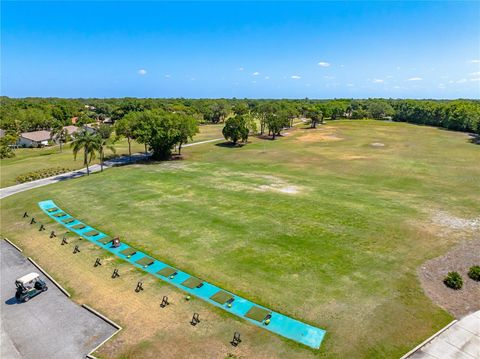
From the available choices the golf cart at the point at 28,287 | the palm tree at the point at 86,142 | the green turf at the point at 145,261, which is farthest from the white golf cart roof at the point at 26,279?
the palm tree at the point at 86,142

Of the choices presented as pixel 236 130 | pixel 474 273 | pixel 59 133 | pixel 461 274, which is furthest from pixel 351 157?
pixel 59 133

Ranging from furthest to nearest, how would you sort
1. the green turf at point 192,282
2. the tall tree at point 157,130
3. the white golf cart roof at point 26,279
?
the tall tree at point 157,130 < the green turf at point 192,282 < the white golf cart roof at point 26,279

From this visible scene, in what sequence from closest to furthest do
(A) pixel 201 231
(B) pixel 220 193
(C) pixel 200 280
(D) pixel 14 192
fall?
(C) pixel 200 280 < (A) pixel 201 231 < (B) pixel 220 193 < (D) pixel 14 192

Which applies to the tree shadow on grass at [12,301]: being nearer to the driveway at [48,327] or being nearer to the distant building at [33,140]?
the driveway at [48,327]

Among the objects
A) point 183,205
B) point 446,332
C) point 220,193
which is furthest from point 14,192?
point 446,332

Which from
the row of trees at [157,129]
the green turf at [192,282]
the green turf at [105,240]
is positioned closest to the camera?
the green turf at [192,282]

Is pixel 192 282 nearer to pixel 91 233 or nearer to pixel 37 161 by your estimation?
pixel 91 233

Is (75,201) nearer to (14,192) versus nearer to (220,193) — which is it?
(14,192)
